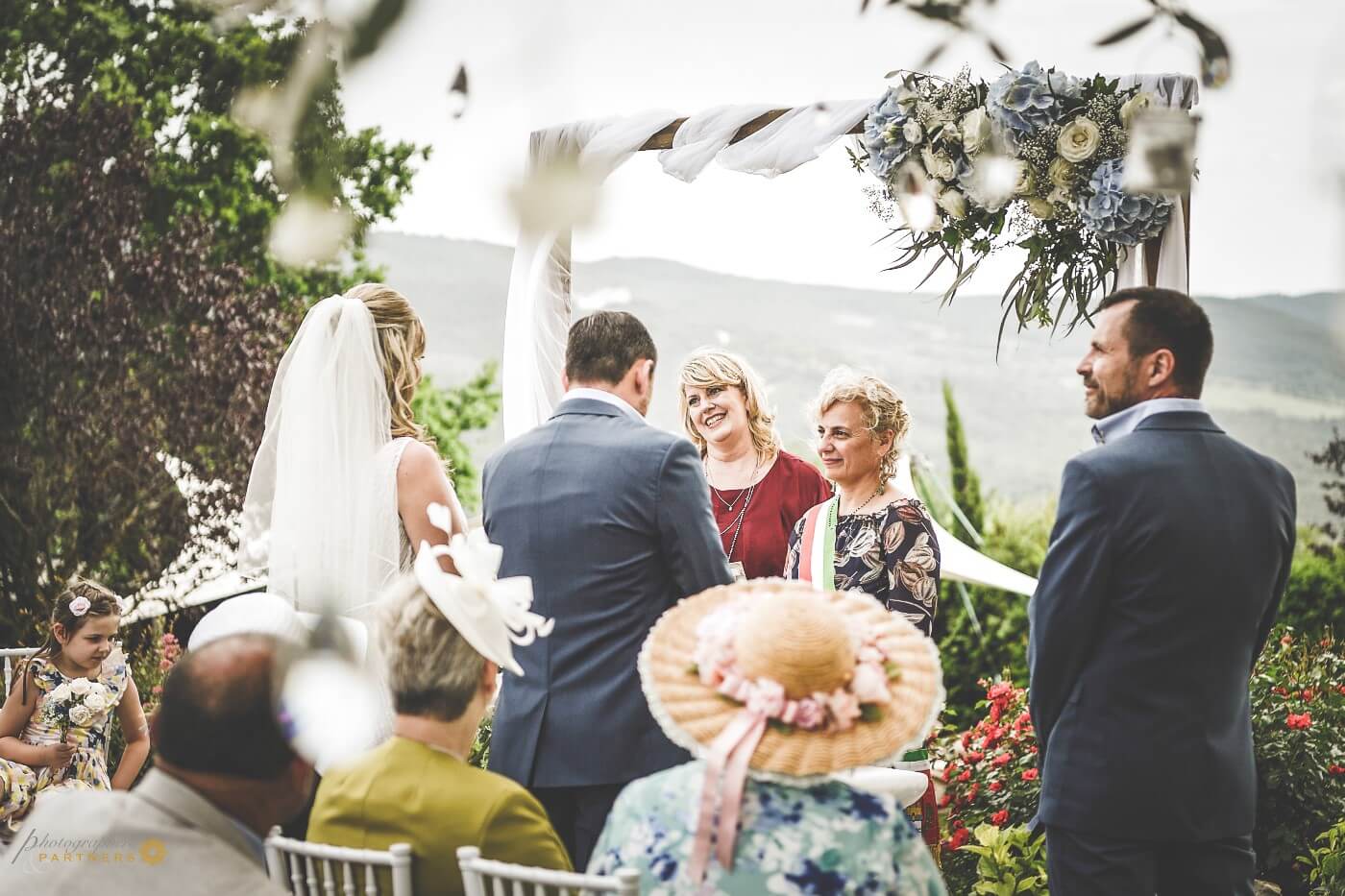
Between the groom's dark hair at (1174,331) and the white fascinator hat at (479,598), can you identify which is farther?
the groom's dark hair at (1174,331)

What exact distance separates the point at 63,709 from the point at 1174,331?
11.1 feet

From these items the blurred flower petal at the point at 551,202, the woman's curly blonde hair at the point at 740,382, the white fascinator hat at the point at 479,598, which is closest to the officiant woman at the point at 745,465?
the woman's curly blonde hair at the point at 740,382

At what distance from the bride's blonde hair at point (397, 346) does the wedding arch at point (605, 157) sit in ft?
3.16

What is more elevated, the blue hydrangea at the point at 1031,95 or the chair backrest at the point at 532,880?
the blue hydrangea at the point at 1031,95

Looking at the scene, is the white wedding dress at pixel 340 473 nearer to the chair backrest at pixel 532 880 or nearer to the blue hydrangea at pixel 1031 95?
the chair backrest at pixel 532 880

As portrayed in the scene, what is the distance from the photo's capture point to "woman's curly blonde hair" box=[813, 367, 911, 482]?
11.6ft

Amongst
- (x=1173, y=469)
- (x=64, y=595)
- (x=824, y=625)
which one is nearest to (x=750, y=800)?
(x=824, y=625)

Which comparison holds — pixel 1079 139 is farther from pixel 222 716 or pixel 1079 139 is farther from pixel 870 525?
pixel 222 716

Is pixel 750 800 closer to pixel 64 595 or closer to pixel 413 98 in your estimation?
pixel 413 98

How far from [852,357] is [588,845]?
1004cm

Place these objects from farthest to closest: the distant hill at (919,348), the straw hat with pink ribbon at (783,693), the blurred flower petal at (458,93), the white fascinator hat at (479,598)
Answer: the distant hill at (919,348)
the white fascinator hat at (479,598)
the straw hat with pink ribbon at (783,693)
the blurred flower petal at (458,93)

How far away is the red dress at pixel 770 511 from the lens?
3.80 meters

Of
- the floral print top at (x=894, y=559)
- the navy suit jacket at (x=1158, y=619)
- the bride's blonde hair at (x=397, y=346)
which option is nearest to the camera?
the navy suit jacket at (x=1158, y=619)

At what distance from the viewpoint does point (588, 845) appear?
8.47 ft
